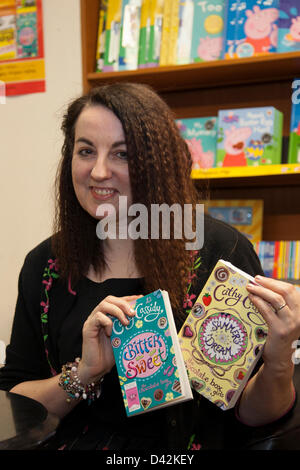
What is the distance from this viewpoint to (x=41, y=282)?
1442 mm

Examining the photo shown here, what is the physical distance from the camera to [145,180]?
4.31 ft

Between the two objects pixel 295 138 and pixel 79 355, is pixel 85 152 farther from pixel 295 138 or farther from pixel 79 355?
pixel 295 138

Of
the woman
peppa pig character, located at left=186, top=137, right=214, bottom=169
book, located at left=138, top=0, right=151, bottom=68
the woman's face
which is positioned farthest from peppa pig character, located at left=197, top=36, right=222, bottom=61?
the woman's face

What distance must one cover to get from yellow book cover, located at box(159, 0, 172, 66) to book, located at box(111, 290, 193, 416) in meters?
1.34

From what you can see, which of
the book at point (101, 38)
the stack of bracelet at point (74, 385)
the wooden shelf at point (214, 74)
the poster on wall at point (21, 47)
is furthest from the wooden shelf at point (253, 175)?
the stack of bracelet at point (74, 385)

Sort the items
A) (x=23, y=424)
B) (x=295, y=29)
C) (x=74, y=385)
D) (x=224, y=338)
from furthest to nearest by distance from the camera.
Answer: (x=295, y=29) → (x=74, y=385) → (x=224, y=338) → (x=23, y=424)

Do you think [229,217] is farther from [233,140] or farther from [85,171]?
[85,171]

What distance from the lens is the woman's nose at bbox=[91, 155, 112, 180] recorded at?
4.09ft

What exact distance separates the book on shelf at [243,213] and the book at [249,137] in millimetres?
207

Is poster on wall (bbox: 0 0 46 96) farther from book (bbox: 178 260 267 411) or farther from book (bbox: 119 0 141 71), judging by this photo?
book (bbox: 178 260 267 411)

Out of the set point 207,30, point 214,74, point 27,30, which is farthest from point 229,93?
point 27,30

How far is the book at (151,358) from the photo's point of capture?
95 cm

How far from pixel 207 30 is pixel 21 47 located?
85 cm

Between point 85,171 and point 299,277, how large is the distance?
105 cm
